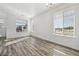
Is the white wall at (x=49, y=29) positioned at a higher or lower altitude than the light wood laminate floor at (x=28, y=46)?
higher

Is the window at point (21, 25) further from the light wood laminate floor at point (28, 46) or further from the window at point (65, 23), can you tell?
the window at point (65, 23)

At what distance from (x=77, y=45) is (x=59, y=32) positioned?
68 centimetres

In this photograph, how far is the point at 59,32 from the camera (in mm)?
3520

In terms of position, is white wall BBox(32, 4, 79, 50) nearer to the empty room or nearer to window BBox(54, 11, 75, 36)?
the empty room

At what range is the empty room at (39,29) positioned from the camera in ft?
11.1

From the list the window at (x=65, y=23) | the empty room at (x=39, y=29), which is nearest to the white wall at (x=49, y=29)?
the empty room at (x=39, y=29)

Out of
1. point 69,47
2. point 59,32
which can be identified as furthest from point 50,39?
point 69,47

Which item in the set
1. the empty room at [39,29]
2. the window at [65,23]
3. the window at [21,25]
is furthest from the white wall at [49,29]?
the window at [21,25]

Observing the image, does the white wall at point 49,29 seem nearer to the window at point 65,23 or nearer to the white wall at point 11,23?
the window at point 65,23

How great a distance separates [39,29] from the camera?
3.72 meters

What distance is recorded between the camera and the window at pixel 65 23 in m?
3.40

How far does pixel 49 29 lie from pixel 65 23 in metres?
0.57

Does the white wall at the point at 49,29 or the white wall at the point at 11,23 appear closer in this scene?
the white wall at the point at 49,29

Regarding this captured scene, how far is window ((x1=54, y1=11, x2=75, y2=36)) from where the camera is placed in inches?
134
